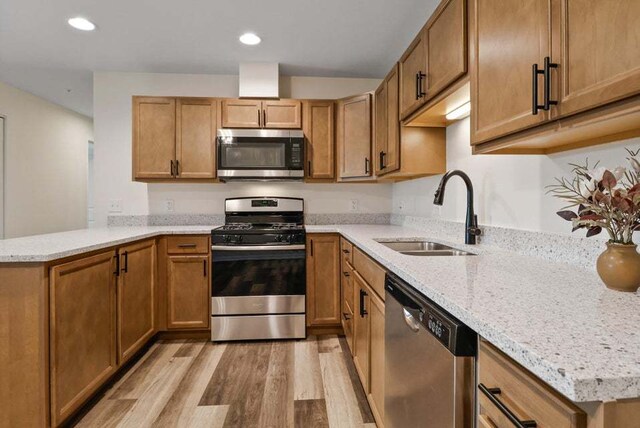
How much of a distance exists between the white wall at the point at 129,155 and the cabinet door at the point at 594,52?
2610mm

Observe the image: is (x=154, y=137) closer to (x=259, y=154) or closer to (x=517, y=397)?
(x=259, y=154)

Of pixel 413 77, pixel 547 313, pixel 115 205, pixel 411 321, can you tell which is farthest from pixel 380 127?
pixel 115 205

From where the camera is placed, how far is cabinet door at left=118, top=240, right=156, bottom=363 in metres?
2.18

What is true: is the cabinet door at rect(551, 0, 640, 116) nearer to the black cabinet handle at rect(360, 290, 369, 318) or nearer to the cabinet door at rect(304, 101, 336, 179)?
the black cabinet handle at rect(360, 290, 369, 318)

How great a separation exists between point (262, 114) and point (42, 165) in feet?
11.8

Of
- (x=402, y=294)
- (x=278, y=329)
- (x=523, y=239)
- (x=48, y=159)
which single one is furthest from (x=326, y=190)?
(x=48, y=159)

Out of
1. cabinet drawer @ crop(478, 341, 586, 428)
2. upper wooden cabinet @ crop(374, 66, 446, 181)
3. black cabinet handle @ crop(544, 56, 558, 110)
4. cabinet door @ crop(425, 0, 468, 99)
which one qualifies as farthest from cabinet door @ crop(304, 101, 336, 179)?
cabinet drawer @ crop(478, 341, 586, 428)

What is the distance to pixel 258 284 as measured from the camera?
2.76 metres

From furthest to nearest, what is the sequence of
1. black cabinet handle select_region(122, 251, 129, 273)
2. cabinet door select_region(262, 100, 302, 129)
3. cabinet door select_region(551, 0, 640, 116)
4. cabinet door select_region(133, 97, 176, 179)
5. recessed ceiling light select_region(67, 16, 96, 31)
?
cabinet door select_region(262, 100, 302, 129)
cabinet door select_region(133, 97, 176, 179)
recessed ceiling light select_region(67, 16, 96, 31)
black cabinet handle select_region(122, 251, 129, 273)
cabinet door select_region(551, 0, 640, 116)

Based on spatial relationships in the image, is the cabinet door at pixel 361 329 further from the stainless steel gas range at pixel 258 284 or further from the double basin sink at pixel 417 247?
the stainless steel gas range at pixel 258 284

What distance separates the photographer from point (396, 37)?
8.78 ft

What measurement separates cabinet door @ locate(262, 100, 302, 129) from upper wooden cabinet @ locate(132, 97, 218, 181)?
0.49 meters

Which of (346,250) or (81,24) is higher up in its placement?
(81,24)

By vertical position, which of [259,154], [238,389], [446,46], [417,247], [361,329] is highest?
[446,46]
